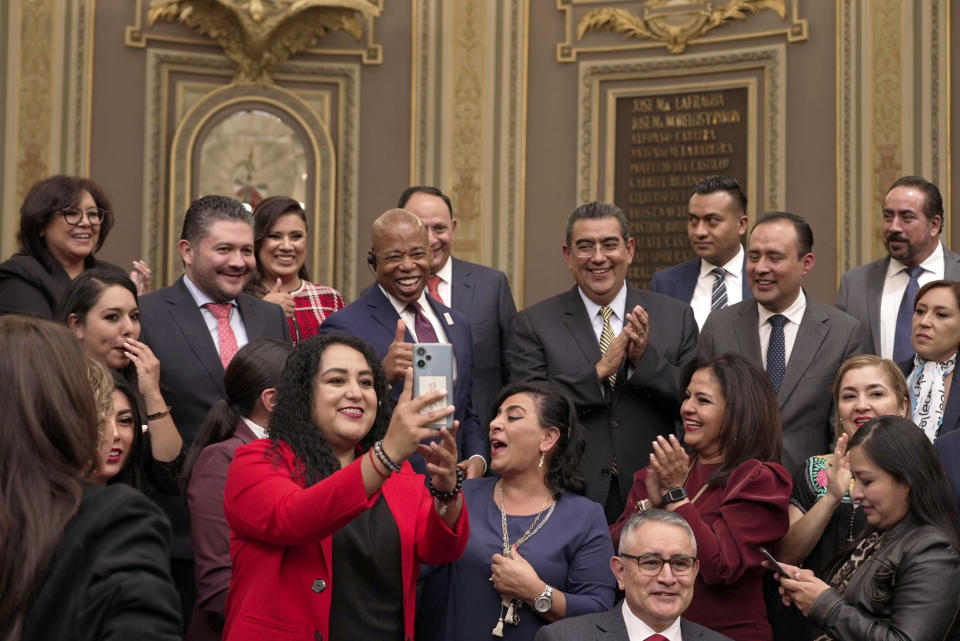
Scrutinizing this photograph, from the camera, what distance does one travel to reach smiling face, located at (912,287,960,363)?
15.6 ft

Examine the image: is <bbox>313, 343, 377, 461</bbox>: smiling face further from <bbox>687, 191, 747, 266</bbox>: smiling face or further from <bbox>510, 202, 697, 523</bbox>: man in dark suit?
<bbox>687, 191, 747, 266</bbox>: smiling face

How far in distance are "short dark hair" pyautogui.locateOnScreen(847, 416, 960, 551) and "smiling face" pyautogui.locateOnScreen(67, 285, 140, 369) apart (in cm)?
238

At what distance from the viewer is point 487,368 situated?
17.3 ft

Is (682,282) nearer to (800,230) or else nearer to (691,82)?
(800,230)

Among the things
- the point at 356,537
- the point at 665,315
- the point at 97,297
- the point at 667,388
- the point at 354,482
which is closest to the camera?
the point at 354,482

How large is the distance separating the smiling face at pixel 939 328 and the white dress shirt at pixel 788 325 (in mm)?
464

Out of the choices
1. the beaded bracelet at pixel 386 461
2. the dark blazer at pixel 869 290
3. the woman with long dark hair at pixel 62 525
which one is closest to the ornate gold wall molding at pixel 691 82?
the dark blazer at pixel 869 290

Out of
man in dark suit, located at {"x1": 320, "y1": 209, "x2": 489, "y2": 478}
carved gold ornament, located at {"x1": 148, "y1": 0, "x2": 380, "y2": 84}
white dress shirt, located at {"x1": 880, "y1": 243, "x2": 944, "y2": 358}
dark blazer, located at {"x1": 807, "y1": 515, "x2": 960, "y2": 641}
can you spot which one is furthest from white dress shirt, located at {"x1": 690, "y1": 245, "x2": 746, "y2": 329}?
carved gold ornament, located at {"x1": 148, "y1": 0, "x2": 380, "y2": 84}

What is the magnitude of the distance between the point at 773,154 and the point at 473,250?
6.94 feet

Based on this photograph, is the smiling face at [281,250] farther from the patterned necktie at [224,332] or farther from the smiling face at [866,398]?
A: the smiling face at [866,398]

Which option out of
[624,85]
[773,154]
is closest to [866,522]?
[773,154]

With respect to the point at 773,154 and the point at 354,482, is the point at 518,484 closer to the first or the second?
the point at 354,482

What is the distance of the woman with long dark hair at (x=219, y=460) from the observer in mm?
3660

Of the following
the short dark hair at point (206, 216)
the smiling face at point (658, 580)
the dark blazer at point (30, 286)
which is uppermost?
the short dark hair at point (206, 216)
